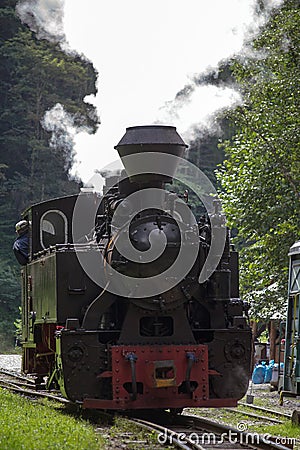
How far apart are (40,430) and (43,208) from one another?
5070 mm

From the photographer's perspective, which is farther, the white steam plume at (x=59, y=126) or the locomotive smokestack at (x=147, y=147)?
the white steam plume at (x=59, y=126)

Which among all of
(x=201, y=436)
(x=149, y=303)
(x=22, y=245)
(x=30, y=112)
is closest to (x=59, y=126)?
(x=30, y=112)

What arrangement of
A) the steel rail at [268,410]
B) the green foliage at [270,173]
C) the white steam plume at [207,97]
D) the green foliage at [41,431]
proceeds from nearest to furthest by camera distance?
1. the green foliage at [41,431]
2. the steel rail at [268,410]
3. the white steam plume at [207,97]
4. the green foliage at [270,173]

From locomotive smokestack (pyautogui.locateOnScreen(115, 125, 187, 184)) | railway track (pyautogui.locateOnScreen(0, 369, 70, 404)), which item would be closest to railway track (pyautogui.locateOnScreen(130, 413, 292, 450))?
railway track (pyautogui.locateOnScreen(0, 369, 70, 404))

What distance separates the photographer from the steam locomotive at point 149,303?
37.2 feet

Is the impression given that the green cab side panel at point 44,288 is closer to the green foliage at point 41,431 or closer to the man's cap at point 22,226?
the man's cap at point 22,226

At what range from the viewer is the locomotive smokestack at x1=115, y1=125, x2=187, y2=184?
1152cm

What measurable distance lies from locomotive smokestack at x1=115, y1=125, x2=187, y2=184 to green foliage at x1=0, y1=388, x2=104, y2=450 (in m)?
2.94

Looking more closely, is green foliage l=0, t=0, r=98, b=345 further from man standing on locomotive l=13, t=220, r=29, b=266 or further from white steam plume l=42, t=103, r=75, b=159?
man standing on locomotive l=13, t=220, r=29, b=266

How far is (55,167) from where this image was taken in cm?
4528

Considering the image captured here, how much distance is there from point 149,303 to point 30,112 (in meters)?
33.8

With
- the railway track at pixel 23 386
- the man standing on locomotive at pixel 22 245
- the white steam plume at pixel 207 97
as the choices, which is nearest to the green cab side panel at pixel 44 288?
the man standing on locomotive at pixel 22 245

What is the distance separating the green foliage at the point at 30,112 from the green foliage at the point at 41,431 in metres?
32.5

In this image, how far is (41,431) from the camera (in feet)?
30.6
